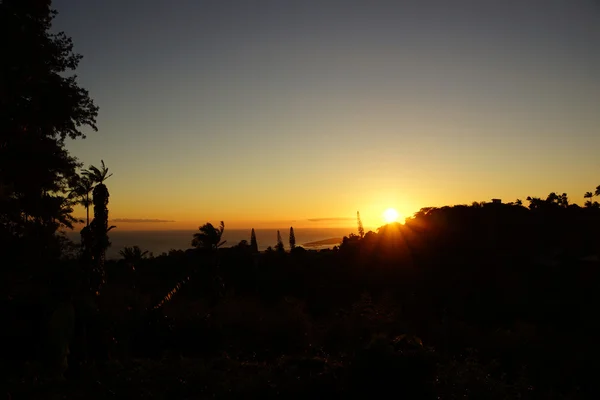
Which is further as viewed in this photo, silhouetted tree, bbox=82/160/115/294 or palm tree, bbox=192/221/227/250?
palm tree, bbox=192/221/227/250

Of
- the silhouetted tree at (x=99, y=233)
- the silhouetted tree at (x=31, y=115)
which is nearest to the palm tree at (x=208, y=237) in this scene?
the silhouetted tree at (x=99, y=233)

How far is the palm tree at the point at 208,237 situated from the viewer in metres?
36.9

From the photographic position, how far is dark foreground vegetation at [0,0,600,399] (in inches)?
422

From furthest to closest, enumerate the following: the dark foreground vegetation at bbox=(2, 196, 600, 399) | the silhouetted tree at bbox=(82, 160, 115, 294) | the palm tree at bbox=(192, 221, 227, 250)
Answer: the palm tree at bbox=(192, 221, 227, 250) < the silhouetted tree at bbox=(82, 160, 115, 294) < the dark foreground vegetation at bbox=(2, 196, 600, 399)

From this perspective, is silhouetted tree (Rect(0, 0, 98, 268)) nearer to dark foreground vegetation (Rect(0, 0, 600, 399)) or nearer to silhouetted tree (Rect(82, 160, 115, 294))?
dark foreground vegetation (Rect(0, 0, 600, 399))

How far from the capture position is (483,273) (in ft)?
108

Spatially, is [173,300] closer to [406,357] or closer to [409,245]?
[406,357]

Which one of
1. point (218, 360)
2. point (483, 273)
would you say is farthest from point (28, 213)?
point (483, 273)

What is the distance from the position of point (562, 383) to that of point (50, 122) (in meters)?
19.8

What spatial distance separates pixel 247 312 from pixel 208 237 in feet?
46.8

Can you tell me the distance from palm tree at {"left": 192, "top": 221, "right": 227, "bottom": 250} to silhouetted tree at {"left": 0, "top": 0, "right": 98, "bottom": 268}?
1935 centimetres

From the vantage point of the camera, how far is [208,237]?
37.0 meters

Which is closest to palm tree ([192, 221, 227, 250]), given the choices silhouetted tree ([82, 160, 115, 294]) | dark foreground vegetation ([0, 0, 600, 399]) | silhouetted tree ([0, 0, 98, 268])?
dark foreground vegetation ([0, 0, 600, 399])

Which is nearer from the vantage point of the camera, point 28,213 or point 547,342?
point 28,213
